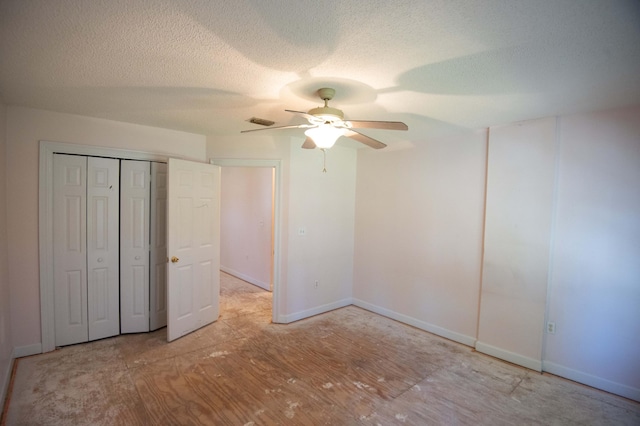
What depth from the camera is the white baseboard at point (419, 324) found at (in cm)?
344

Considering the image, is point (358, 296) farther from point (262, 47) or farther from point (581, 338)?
point (262, 47)

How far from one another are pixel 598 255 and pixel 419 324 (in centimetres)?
200

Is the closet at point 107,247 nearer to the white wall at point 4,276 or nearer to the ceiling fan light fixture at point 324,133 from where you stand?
the white wall at point 4,276

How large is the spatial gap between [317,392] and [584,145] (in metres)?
3.19

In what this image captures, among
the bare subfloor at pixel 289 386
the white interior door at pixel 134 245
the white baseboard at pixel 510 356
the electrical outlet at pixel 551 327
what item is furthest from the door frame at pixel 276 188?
the electrical outlet at pixel 551 327

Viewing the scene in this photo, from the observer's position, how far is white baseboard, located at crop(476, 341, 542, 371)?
9.45ft

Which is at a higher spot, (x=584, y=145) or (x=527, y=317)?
(x=584, y=145)

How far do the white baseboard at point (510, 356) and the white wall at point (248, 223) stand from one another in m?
3.33

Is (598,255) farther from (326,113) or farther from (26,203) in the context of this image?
(26,203)

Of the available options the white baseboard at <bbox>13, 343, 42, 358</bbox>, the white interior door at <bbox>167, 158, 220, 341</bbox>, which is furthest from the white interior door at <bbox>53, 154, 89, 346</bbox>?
the white interior door at <bbox>167, 158, 220, 341</bbox>

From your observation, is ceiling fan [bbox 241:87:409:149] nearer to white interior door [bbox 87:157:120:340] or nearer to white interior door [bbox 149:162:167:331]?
white interior door [bbox 149:162:167:331]

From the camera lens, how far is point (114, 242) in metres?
3.31

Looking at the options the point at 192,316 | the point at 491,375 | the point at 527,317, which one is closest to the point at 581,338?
the point at 527,317

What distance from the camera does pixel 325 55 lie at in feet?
5.62
